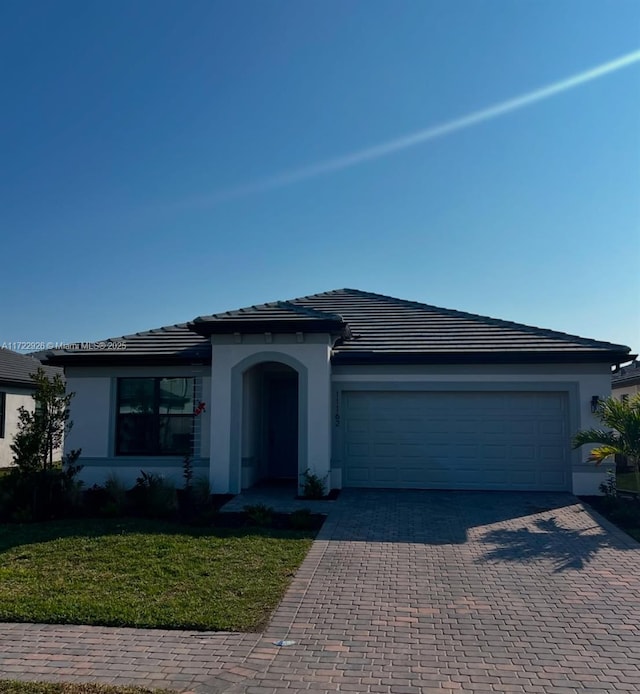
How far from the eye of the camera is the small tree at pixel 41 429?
10914mm

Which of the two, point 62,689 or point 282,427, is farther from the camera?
point 282,427

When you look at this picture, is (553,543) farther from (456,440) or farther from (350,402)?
(350,402)

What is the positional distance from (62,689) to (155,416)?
31.9 feet

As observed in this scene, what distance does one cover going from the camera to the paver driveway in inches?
177

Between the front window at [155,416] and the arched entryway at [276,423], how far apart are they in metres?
1.70

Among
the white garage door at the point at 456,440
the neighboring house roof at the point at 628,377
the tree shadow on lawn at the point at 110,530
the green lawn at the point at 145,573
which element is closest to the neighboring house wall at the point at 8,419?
the tree shadow on lawn at the point at 110,530

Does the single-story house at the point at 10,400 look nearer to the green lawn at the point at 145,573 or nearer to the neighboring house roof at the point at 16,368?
the neighboring house roof at the point at 16,368

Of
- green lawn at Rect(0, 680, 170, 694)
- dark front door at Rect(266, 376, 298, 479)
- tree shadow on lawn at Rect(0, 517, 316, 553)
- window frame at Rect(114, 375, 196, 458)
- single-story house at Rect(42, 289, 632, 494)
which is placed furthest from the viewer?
dark front door at Rect(266, 376, 298, 479)

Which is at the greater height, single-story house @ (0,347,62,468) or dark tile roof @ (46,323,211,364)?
dark tile roof @ (46,323,211,364)

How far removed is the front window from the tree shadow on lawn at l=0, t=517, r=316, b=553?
369 centimetres

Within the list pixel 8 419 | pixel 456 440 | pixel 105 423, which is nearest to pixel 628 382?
pixel 456 440

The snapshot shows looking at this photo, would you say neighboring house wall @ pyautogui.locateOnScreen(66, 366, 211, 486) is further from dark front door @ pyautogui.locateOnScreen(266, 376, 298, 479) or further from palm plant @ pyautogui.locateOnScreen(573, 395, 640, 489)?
palm plant @ pyautogui.locateOnScreen(573, 395, 640, 489)

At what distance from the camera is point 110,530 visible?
9.26 metres

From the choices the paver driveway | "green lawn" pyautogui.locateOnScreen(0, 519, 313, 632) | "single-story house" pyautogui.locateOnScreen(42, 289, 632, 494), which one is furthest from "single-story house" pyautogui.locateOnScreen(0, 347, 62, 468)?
the paver driveway
